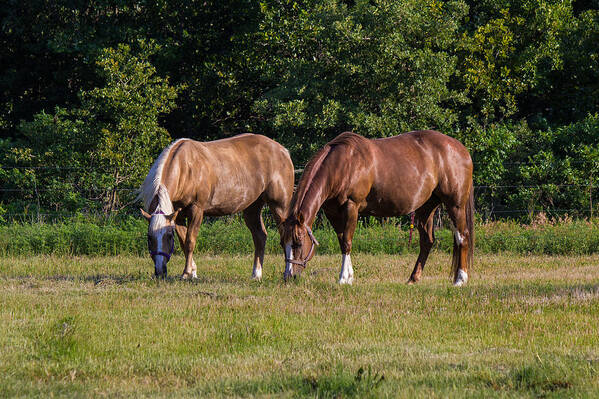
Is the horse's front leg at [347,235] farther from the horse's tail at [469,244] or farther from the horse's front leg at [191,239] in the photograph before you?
the horse's front leg at [191,239]

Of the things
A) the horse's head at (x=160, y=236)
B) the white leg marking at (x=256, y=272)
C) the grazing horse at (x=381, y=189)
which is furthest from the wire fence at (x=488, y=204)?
the horse's head at (x=160, y=236)

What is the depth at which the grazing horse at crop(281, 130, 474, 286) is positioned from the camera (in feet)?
33.0

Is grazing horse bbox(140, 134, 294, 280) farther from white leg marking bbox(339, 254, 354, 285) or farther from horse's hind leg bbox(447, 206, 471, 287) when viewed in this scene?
horse's hind leg bbox(447, 206, 471, 287)

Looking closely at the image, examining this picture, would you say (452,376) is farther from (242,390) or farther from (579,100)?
(579,100)

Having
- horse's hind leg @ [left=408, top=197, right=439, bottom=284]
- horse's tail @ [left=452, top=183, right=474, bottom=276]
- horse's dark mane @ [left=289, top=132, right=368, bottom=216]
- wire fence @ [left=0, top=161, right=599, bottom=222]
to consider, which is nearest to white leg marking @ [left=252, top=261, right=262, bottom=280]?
horse's dark mane @ [left=289, top=132, right=368, bottom=216]

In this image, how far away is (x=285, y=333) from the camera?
24.2 feet

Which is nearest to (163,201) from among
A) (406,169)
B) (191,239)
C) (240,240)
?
(191,239)

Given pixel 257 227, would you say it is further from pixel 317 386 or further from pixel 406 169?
pixel 317 386

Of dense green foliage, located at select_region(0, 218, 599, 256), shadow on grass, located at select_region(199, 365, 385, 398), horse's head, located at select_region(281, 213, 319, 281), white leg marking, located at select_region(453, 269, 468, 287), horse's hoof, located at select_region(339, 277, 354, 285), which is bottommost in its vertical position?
dense green foliage, located at select_region(0, 218, 599, 256)

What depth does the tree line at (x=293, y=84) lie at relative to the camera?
1992 cm

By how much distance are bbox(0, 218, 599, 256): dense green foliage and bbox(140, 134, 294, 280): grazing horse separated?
11.0 ft

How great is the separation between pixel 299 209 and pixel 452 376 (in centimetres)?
459

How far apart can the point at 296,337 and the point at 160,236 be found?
12.4 ft

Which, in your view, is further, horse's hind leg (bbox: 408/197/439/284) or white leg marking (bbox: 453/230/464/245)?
horse's hind leg (bbox: 408/197/439/284)
